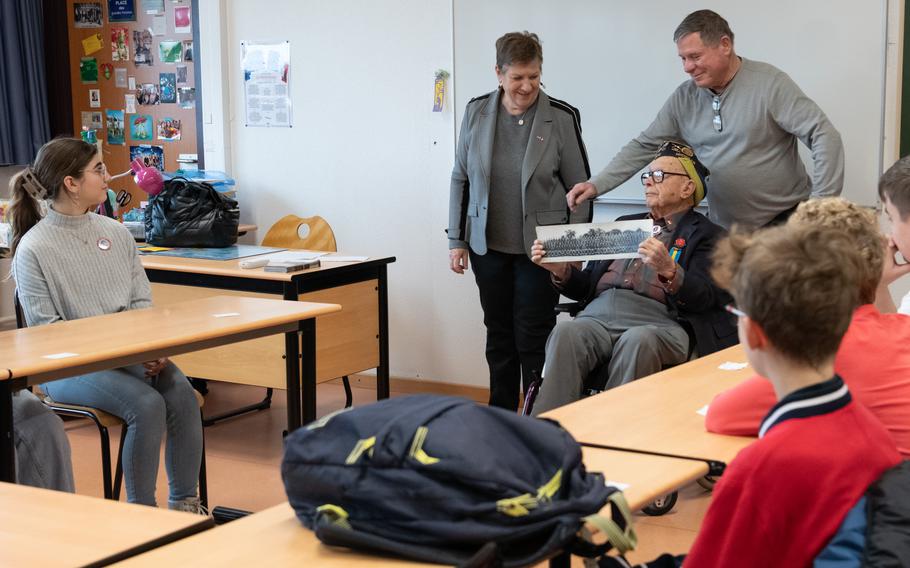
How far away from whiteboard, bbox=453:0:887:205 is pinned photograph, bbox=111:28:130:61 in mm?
2196

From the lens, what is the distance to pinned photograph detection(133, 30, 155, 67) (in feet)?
19.7

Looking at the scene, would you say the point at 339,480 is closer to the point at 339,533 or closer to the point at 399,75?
the point at 339,533

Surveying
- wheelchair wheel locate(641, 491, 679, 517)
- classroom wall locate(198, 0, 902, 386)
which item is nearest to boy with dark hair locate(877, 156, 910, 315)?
wheelchair wheel locate(641, 491, 679, 517)

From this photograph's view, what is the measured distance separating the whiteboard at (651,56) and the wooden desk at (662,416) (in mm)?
1908

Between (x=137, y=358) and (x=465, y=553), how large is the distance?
1782 mm

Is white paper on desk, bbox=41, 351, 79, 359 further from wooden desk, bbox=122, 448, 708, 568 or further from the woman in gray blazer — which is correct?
the woman in gray blazer

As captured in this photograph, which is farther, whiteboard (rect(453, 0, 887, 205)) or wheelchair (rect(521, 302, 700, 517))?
whiteboard (rect(453, 0, 887, 205))

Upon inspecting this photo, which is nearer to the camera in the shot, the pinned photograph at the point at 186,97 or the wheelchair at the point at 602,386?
the wheelchair at the point at 602,386

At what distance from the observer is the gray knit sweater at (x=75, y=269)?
3334mm

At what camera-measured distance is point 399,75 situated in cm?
520

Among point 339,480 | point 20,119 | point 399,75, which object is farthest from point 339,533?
point 20,119

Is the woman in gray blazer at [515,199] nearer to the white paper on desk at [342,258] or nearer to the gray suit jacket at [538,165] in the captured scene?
the gray suit jacket at [538,165]

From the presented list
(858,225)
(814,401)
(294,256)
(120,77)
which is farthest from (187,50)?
(814,401)

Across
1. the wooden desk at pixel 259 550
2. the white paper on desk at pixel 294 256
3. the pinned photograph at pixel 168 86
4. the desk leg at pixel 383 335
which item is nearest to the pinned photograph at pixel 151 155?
the pinned photograph at pixel 168 86
